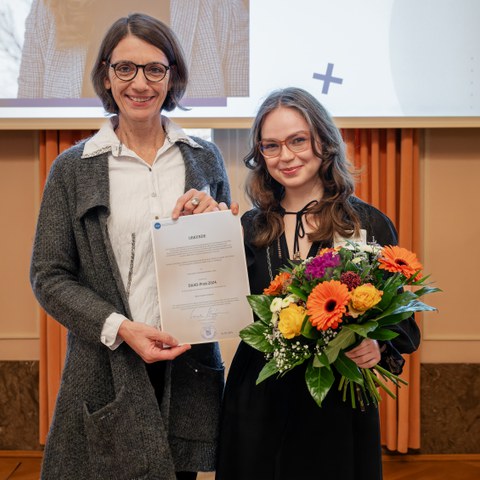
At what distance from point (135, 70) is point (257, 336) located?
2.59 ft

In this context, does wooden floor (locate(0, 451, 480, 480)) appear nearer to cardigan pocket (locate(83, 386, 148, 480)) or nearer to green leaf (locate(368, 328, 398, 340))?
cardigan pocket (locate(83, 386, 148, 480))

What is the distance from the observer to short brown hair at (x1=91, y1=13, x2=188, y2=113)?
1.72 meters

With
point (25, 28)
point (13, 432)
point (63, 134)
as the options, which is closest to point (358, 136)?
point (63, 134)

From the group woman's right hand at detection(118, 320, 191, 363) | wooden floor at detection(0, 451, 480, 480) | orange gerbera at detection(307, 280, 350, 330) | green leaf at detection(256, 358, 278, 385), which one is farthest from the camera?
wooden floor at detection(0, 451, 480, 480)

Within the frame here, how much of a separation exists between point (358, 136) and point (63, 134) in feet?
5.28

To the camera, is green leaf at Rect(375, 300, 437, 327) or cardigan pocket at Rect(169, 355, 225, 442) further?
cardigan pocket at Rect(169, 355, 225, 442)

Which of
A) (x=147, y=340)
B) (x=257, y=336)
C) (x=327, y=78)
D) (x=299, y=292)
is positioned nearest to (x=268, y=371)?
(x=257, y=336)

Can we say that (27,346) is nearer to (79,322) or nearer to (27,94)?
(27,94)

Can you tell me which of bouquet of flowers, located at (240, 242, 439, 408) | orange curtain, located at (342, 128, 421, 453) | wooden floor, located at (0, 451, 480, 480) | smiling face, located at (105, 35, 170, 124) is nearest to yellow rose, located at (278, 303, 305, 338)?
bouquet of flowers, located at (240, 242, 439, 408)

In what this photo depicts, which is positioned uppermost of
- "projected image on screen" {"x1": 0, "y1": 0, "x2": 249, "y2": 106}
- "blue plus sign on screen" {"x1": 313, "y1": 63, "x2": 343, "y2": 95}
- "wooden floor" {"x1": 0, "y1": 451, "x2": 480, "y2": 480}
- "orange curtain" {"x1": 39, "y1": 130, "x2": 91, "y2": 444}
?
"projected image on screen" {"x1": 0, "y1": 0, "x2": 249, "y2": 106}

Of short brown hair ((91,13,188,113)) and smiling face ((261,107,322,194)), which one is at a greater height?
short brown hair ((91,13,188,113))

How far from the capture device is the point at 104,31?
3.20 m

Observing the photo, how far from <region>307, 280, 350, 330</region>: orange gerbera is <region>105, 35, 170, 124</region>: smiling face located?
0.71 m

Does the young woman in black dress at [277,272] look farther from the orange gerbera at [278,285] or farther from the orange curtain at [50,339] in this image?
the orange curtain at [50,339]
